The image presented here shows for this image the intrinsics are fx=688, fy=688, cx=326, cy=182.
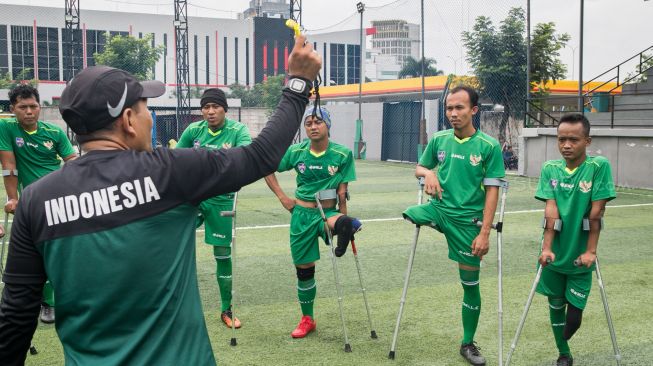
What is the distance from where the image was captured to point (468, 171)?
19.4 feet

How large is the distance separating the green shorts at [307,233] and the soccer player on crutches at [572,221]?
203 cm

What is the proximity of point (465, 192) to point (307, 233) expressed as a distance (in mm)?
1595

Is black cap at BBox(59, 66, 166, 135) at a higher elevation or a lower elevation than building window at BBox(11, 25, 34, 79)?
lower

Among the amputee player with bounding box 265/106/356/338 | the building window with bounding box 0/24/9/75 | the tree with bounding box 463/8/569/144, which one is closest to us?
the amputee player with bounding box 265/106/356/338

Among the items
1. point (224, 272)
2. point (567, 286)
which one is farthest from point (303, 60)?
point (224, 272)

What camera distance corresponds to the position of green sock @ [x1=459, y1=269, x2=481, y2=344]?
19.5 feet

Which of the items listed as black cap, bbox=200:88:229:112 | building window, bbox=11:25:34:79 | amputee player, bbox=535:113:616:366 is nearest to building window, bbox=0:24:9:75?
building window, bbox=11:25:34:79

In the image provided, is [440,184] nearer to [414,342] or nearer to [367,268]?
[414,342]

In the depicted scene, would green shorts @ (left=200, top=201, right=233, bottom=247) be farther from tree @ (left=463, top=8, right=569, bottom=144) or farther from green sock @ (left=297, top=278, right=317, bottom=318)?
tree @ (left=463, top=8, right=569, bottom=144)

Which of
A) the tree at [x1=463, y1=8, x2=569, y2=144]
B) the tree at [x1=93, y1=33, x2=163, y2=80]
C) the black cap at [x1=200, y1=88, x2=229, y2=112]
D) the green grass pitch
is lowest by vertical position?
the green grass pitch

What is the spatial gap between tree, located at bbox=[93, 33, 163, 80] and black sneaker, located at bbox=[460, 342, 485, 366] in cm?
5249

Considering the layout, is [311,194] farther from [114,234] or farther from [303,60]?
[114,234]

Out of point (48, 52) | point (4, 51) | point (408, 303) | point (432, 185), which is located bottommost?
point (408, 303)

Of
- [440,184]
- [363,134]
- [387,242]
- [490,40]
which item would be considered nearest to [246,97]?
[363,134]
